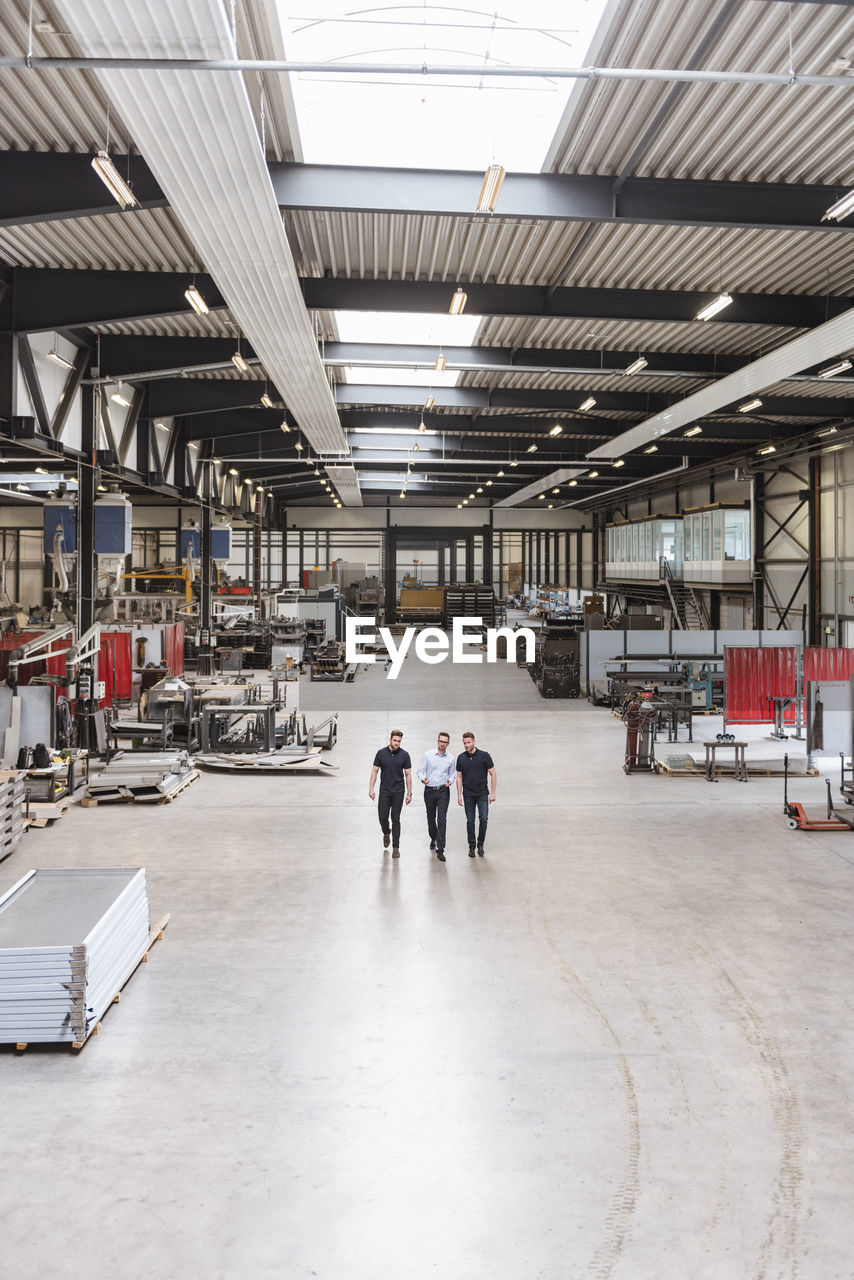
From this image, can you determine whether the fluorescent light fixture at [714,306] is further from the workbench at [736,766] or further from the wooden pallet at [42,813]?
the wooden pallet at [42,813]

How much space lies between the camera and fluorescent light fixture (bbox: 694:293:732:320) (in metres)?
12.1

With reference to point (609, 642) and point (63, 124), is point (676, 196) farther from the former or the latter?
point (609, 642)

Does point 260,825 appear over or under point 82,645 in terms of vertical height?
under

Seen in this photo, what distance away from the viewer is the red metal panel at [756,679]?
58.1 feet

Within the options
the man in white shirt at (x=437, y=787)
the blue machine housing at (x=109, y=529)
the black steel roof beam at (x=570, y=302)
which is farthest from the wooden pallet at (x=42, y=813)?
the black steel roof beam at (x=570, y=302)

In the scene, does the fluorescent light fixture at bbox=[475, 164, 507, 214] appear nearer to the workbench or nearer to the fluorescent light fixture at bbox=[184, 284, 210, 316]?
the fluorescent light fixture at bbox=[184, 284, 210, 316]

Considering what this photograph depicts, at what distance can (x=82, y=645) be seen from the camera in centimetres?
1606

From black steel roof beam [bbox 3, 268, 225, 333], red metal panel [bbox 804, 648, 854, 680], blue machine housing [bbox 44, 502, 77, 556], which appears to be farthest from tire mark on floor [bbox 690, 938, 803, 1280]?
blue machine housing [bbox 44, 502, 77, 556]

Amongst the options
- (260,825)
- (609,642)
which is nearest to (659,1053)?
(260,825)

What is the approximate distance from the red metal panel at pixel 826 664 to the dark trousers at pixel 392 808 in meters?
10.5

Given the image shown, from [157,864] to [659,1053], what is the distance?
251 inches

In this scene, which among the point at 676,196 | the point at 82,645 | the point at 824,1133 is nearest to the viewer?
the point at 824,1133

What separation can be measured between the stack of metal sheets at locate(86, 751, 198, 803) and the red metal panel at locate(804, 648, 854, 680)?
39.6 ft

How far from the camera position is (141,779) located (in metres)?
12.9
